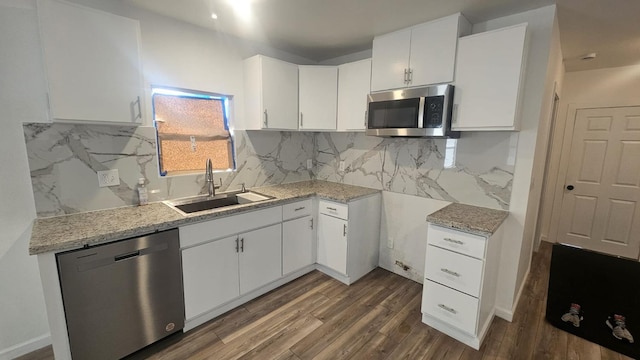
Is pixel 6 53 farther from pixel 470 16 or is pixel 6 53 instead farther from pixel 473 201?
pixel 473 201

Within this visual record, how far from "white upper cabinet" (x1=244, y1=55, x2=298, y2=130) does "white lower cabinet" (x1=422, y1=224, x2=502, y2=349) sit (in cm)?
181

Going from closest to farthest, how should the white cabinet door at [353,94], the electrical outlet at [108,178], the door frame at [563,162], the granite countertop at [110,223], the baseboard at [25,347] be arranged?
the granite countertop at [110,223]
the baseboard at [25,347]
the electrical outlet at [108,178]
the white cabinet door at [353,94]
the door frame at [563,162]

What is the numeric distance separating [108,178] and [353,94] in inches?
91.1

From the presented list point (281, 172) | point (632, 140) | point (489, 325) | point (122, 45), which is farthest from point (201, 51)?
point (632, 140)

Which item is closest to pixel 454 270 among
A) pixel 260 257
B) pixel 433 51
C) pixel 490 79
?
pixel 490 79

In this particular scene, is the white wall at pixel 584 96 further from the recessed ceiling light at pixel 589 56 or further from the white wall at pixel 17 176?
the white wall at pixel 17 176

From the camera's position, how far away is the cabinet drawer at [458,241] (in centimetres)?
187

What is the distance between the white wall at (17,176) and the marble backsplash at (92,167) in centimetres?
7

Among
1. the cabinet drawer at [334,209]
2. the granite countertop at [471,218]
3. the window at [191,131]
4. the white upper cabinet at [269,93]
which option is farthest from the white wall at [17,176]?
the granite countertop at [471,218]

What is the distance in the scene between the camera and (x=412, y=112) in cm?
229

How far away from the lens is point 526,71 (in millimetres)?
2074

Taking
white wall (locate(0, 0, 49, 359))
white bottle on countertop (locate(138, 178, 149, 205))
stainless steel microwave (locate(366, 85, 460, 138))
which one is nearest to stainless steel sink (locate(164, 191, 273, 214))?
white bottle on countertop (locate(138, 178, 149, 205))

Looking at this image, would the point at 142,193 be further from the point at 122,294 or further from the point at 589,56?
the point at 589,56

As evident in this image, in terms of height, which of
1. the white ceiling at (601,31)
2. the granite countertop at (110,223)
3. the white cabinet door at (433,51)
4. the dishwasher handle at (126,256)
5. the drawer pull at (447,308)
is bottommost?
the drawer pull at (447,308)
